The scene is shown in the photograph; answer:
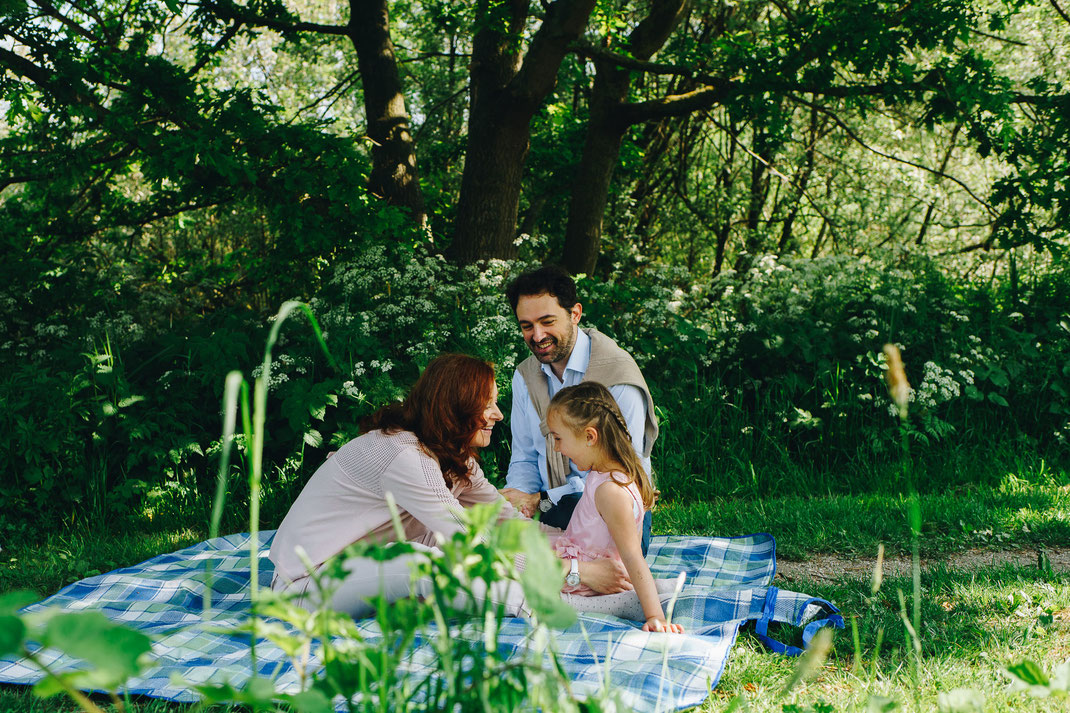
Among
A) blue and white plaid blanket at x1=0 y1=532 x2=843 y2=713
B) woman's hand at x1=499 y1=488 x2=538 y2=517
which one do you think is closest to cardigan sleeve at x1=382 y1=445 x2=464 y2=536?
blue and white plaid blanket at x1=0 y1=532 x2=843 y2=713

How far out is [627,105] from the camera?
29.1 ft

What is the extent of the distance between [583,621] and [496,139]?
18.1ft

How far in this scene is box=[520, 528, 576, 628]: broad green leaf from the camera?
114 cm

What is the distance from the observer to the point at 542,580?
115 cm

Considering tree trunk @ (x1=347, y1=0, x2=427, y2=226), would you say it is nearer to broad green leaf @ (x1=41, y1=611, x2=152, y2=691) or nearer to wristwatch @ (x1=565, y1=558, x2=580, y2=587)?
wristwatch @ (x1=565, y1=558, x2=580, y2=587)

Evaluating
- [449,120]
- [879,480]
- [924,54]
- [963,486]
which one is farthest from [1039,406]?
[449,120]

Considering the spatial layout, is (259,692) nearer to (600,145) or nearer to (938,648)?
(938,648)

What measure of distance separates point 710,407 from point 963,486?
176cm

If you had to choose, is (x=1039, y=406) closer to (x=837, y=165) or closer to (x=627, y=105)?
(x=627, y=105)

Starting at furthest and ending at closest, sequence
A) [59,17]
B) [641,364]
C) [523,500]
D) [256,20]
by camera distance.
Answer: [256,20], [59,17], [641,364], [523,500]

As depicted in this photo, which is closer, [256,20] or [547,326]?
[547,326]

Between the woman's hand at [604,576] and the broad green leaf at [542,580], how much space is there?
7.84 feet

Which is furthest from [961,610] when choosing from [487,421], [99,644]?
[99,644]

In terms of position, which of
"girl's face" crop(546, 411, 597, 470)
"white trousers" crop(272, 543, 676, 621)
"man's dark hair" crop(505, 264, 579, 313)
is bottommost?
"white trousers" crop(272, 543, 676, 621)
